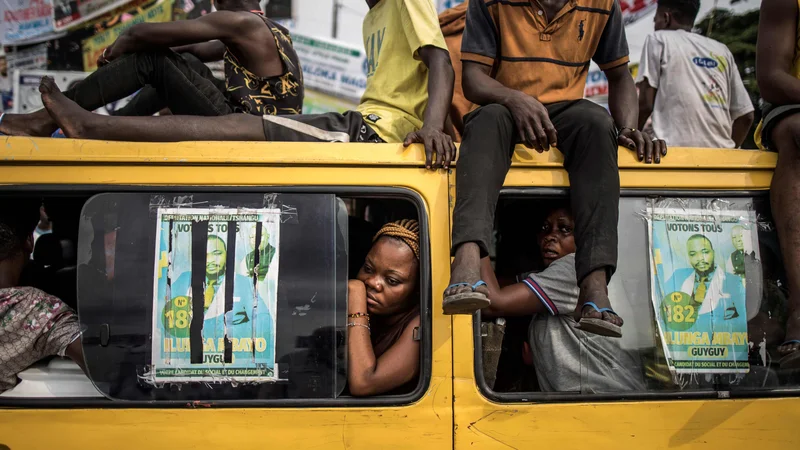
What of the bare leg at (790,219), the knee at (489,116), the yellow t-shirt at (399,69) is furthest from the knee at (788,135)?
the yellow t-shirt at (399,69)

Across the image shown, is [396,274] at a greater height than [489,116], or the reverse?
[489,116]

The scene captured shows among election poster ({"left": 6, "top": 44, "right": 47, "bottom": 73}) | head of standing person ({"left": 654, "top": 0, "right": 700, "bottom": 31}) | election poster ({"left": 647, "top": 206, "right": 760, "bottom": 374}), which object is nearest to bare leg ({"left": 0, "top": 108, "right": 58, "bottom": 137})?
election poster ({"left": 647, "top": 206, "right": 760, "bottom": 374})

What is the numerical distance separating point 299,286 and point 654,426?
1.18m

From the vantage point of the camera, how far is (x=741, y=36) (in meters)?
5.95

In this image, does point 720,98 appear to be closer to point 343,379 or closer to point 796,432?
point 796,432

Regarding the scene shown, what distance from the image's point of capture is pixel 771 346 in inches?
87.9

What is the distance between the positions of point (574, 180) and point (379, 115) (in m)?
0.95

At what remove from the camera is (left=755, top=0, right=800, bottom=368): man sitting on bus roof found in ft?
7.26

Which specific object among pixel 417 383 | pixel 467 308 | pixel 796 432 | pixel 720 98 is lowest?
pixel 796 432

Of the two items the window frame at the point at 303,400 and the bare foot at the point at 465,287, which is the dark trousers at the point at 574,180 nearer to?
the bare foot at the point at 465,287

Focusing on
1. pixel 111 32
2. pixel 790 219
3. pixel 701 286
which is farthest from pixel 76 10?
pixel 790 219

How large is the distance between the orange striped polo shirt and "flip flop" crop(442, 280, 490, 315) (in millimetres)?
1027

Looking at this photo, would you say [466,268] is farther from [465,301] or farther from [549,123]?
[549,123]

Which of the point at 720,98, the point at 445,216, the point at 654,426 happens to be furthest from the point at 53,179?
the point at 720,98
